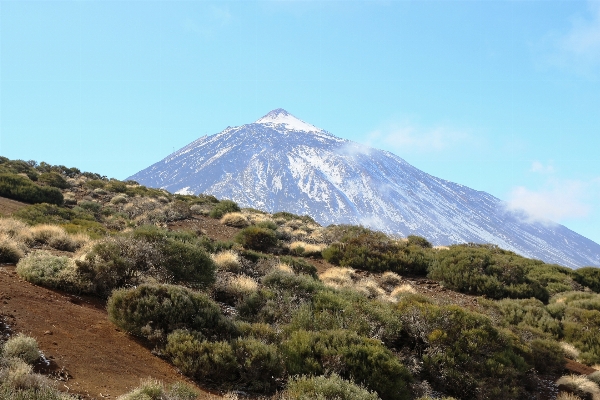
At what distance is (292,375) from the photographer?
6.44m

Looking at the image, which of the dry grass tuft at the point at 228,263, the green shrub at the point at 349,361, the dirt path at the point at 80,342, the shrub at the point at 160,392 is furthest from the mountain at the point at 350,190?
the shrub at the point at 160,392

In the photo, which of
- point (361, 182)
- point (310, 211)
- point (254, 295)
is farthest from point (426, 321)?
point (361, 182)

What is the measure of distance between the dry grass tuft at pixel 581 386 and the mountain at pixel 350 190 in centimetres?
11135

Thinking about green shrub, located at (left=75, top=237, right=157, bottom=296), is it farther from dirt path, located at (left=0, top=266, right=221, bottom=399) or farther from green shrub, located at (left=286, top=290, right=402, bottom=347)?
green shrub, located at (left=286, top=290, right=402, bottom=347)

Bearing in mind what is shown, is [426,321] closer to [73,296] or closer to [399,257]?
[73,296]

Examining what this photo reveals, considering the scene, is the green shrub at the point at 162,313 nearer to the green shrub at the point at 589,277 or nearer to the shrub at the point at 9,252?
the shrub at the point at 9,252

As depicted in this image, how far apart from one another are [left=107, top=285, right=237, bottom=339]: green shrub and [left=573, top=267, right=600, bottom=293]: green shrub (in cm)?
1632

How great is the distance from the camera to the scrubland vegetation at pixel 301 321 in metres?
6.31

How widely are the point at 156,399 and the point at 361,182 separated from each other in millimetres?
156471

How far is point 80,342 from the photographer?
612cm

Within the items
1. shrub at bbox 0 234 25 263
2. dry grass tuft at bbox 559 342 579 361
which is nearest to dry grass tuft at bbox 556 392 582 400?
dry grass tuft at bbox 559 342 579 361

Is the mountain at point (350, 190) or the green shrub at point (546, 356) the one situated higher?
the mountain at point (350, 190)

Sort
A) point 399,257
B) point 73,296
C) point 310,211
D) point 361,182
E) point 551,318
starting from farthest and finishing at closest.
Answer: point 361,182 → point 310,211 → point 399,257 → point 551,318 → point 73,296

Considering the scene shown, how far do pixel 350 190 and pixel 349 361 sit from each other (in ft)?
489
